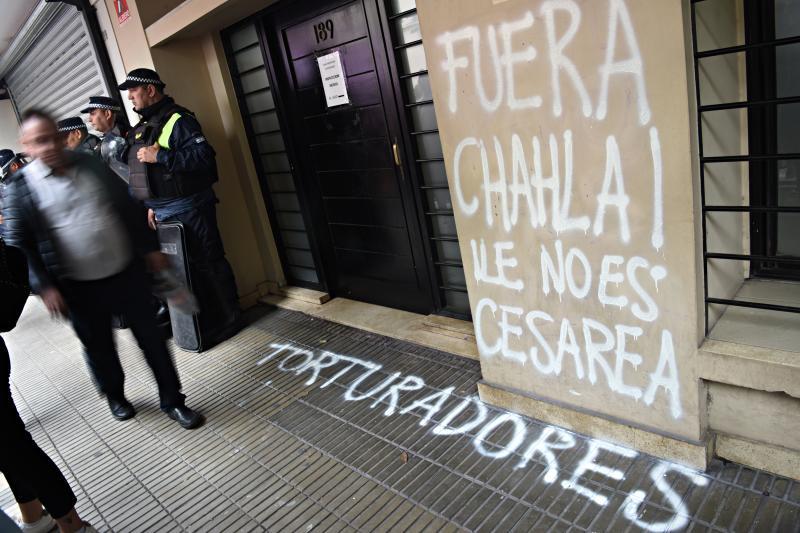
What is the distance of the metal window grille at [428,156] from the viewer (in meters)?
3.94

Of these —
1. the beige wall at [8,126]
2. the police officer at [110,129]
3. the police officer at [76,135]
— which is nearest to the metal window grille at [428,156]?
the police officer at [110,129]

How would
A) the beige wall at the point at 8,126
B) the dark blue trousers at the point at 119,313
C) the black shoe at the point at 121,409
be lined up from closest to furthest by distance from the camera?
the dark blue trousers at the point at 119,313 → the black shoe at the point at 121,409 → the beige wall at the point at 8,126

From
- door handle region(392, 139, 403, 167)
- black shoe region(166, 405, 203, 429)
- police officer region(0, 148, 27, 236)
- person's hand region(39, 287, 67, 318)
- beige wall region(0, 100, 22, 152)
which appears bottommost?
black shoe region(166, 405, 203, 429)

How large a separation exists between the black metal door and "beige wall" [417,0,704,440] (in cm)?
147

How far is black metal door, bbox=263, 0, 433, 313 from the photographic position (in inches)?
167

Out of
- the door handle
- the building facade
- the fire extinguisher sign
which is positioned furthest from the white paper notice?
the fire extinguisher sign

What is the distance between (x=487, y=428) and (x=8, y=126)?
1315cm

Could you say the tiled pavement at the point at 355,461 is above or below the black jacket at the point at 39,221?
below

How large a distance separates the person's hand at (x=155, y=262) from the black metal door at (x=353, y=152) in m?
1.82

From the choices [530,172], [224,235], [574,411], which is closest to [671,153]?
[530,172]

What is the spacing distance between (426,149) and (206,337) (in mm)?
2724

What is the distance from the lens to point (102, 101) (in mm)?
5230

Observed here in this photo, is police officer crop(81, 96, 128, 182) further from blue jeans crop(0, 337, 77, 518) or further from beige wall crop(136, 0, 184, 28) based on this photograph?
blue jeans crop(0, 337, 77, 518)

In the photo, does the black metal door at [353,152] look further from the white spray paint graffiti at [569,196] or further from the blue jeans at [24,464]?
the blue jeans at [24,464]
